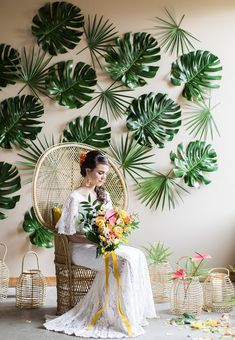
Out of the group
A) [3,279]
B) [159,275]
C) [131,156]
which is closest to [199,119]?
[131,156]

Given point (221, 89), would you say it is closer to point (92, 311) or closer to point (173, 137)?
point (173, 137)

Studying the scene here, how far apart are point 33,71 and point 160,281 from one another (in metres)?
2.20

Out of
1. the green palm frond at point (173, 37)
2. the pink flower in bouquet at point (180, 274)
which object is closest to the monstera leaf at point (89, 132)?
the green palm frond at point (173, 37)

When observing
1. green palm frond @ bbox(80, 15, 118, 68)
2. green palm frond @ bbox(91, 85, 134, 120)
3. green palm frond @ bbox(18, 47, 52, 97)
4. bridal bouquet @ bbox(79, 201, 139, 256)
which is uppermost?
green palm frond @ bbox(80, 15, 118, 68)

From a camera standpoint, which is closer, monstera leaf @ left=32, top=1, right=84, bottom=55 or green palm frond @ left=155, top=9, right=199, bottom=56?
monstera leaf @ left=32, top=1, right=84, bottom=55

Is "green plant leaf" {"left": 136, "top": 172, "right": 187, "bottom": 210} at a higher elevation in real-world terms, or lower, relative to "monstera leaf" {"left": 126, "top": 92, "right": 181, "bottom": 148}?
lower

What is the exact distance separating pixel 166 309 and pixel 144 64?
2276 millimetres

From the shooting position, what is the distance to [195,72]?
562 cm

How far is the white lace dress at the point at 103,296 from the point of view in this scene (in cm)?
390

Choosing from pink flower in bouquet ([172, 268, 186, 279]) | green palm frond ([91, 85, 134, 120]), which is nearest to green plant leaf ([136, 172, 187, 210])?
green palm frond ([91, 85, 134, 120])

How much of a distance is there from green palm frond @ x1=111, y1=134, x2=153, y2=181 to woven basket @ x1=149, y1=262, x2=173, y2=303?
93 cm

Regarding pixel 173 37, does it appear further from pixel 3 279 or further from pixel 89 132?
pixel 3 279

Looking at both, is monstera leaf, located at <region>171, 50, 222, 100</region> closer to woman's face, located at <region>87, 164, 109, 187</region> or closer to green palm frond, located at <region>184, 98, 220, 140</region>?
green palm frond, located at <region>184, 98, 220, 140</region>

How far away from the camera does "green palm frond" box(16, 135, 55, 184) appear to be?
213 inches
